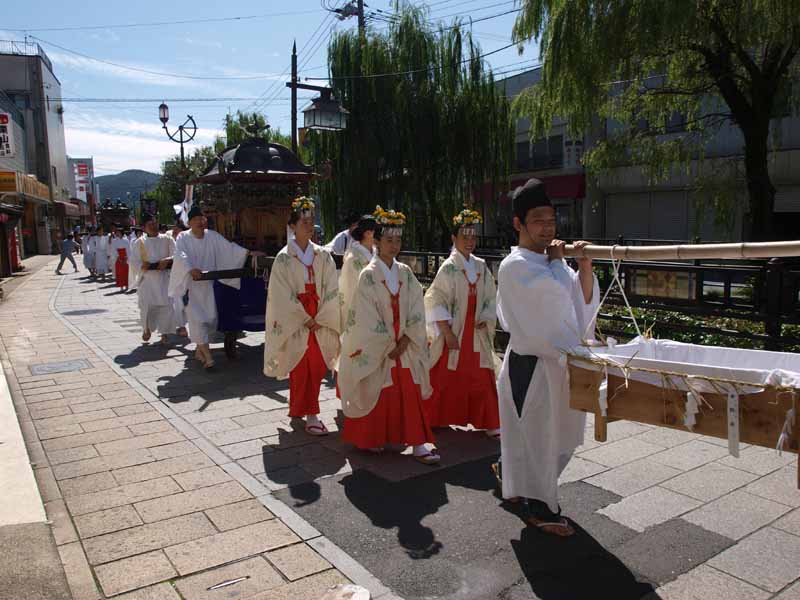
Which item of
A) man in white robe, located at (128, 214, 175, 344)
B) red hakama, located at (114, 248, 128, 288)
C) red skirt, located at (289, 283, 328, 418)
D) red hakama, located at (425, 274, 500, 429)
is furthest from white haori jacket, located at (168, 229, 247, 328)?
red hakama, located at (114, 248, 128, 288)

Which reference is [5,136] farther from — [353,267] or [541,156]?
[541,156]

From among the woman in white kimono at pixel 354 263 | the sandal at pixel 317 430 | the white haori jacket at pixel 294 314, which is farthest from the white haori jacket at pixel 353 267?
the sandal at pixel 317 430

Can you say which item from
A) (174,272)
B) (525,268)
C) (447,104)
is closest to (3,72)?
A: (447,104)

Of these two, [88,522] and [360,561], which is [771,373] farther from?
[88,522]

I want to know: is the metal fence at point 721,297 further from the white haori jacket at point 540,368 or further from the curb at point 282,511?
the curb at point 282,511

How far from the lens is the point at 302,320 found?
564cm

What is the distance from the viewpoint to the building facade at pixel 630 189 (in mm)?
21859

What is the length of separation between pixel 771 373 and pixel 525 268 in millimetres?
1292

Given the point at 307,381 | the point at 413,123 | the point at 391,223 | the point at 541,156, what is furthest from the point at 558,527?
the point at 541,156

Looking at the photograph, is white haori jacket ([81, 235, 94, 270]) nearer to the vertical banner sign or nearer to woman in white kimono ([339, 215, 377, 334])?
the vertical banner sign

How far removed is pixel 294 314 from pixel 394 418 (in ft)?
4.62

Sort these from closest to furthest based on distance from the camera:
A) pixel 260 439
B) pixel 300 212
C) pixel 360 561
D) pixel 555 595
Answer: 1. pixel 555 595
2. pixel 360 561
3. pixel 260 439
4. pixel 300 212

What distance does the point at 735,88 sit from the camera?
1017 cm

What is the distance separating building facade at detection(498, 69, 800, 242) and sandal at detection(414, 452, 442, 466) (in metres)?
16.2
